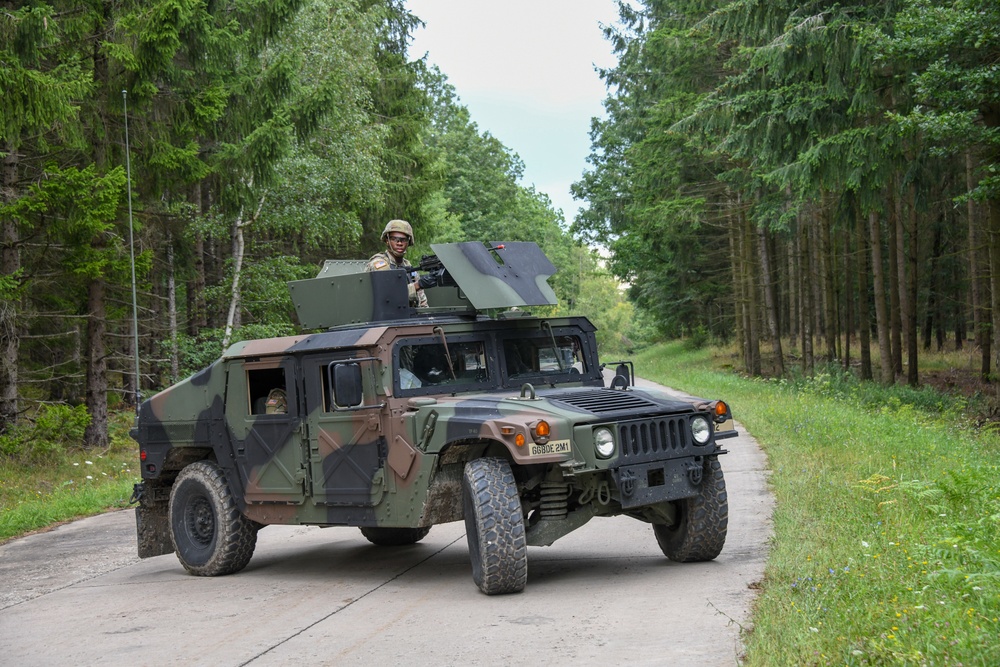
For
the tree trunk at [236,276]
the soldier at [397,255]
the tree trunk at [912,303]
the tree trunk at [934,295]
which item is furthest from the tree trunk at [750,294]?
the soldier at [397,255]

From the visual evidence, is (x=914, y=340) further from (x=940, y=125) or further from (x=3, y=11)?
(x=3, y=11)

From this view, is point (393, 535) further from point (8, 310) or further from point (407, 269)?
point (8, 310)

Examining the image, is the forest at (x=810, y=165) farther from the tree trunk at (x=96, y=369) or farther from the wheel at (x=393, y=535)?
the tree trunk at (x=96, y=369)

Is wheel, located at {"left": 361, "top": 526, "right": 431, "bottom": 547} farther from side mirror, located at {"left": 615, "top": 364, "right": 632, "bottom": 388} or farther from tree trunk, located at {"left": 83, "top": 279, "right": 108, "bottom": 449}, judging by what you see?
tree trunk, located at {"left": 83, "top": 279, "right": 108, "bottom": 449}

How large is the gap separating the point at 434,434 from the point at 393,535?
2.80 metres

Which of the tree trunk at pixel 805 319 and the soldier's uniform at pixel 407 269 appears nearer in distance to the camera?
the soldier's uniform at pixel 407 269

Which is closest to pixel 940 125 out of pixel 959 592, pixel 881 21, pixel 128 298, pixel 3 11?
pixel 881 21

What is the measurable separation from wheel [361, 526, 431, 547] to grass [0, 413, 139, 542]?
187 inches

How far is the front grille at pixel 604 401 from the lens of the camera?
7852mm

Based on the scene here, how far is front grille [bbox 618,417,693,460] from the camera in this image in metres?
7.60

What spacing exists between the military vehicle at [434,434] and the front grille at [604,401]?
3cm

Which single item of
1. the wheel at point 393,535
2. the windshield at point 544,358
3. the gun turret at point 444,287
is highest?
the gun turret at point 444,287

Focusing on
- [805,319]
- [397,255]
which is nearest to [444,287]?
[397,255]

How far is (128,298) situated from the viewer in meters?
21.7
